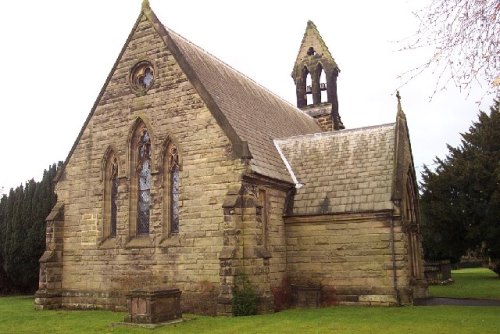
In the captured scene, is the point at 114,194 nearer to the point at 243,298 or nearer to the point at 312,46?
the point at 243,298

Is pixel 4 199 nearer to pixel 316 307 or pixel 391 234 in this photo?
pixel 316 307

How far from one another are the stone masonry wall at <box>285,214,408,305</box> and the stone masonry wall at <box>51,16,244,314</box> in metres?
3.56

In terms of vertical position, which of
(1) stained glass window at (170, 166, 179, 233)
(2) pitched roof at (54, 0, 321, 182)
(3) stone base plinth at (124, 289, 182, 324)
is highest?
(2) pitched roof at (54, 0, 321, 182)

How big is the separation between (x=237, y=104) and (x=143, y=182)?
4.94m

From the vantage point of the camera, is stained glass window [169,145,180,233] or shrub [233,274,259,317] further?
stained glass window [169,145,180,233]

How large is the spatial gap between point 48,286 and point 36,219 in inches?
330

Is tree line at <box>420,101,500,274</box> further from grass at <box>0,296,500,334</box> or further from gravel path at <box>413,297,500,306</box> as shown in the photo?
grass at <box>0,296,500,334</box>

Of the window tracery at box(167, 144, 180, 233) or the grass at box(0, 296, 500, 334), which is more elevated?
the window tracery at box(167, 144, 180, 233)

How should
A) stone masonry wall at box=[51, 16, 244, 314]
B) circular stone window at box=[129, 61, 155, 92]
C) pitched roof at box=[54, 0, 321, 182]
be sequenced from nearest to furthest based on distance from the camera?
1. stone masonry wall at box=[51, 16, 244, 314]
2. pitched roof at box=[54, 0, 321, 182]
3. circular stone window at box=[129, 61, 155, 92]

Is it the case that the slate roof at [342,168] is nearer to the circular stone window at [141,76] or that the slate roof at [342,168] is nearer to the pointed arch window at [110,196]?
the circular stone window at [141,76]

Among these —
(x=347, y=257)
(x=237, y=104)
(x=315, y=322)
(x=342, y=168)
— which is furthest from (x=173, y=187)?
(x=315, y=322)

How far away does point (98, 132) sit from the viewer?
68.2 feet

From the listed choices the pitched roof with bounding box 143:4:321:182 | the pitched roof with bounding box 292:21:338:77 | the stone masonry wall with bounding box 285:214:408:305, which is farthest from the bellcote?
the stone masonry wall with bounding box 285:214:408:305

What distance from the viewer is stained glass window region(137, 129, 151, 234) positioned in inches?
760
